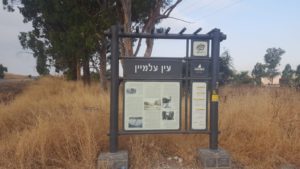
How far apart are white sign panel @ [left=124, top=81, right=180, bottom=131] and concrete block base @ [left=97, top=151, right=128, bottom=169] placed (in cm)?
44

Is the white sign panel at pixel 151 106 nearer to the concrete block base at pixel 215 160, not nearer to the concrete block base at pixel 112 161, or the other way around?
the concrete block base at pixel 112 161

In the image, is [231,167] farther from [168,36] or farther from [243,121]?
[168,36]

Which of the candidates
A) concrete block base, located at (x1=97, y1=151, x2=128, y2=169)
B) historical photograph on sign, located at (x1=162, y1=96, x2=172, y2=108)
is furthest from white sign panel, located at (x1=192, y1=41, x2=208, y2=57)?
concrete block base, located at (x1=97, y1=151, x2=128, y2=169)

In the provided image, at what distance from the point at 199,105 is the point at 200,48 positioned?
0.88 meters

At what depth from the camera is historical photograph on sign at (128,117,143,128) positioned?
423 cm

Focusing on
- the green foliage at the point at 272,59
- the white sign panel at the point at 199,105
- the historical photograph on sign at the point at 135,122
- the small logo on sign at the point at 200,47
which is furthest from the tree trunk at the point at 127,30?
the green foliage at the point at 272,59

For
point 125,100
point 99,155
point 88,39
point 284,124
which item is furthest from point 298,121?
point 88,39

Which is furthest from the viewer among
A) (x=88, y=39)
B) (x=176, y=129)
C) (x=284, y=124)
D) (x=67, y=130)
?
(x=88, y=39)

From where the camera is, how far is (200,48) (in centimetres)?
445

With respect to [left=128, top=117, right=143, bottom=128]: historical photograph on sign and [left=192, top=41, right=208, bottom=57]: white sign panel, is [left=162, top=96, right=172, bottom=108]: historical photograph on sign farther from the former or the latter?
[left=192, top=41, right=208, bottom=57]: white sign panel

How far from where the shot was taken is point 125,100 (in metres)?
4.20

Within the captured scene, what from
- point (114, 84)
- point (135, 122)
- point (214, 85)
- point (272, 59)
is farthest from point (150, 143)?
point (272, 59)

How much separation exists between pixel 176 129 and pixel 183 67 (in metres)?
0.94

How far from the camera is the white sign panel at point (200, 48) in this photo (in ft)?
14.5
